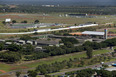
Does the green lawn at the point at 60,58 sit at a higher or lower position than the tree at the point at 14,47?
lower

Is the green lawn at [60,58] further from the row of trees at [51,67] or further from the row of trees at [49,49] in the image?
the row of trees at [51,67]

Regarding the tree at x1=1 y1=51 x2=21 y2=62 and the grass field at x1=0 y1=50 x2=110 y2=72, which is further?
the tree at x1=1 y1=51 x2=21 y2=62

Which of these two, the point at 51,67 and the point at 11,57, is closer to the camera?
the point at 51,67

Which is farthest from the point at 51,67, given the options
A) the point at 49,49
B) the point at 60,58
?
the point at 49,49

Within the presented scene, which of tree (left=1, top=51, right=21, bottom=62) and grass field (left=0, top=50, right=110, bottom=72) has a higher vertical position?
tree (left=1, top=51, right=21, bottom=62)

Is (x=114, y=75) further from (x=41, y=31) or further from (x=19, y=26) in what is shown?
(x=19, y=26)

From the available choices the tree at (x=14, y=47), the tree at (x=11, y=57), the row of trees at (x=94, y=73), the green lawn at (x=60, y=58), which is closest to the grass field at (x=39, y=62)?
the green lawn at (x=60, y=58)

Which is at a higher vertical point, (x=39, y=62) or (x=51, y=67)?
(x=51, y=67)

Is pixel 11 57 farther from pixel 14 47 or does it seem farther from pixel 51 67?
pixel 51 67

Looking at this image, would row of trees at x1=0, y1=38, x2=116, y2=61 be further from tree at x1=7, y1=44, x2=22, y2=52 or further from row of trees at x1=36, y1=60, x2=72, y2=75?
row of trees at x1=36, y1=60, x2=72, y2=75

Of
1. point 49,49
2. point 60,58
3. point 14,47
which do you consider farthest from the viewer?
point 14,47

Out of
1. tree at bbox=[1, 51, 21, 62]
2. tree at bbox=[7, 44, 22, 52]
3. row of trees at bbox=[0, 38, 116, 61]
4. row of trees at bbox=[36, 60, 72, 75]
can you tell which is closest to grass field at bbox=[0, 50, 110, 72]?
row of trees at bbox=[0, 38, 116, 61]
